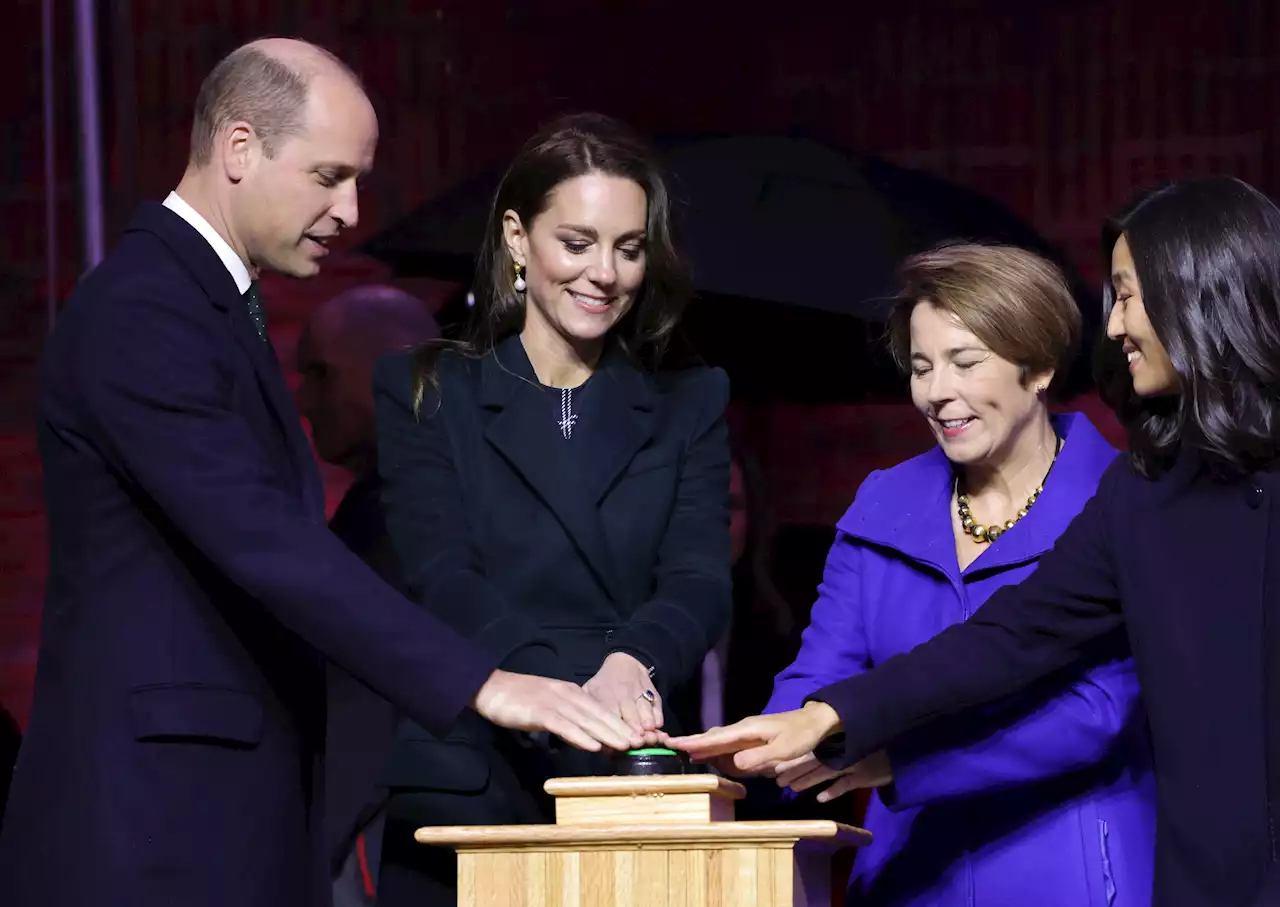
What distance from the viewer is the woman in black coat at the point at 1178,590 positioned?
200 cm

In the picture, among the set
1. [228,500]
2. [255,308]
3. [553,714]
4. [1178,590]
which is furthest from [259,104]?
[1178,590]

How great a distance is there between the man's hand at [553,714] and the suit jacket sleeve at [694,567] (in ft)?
1.17

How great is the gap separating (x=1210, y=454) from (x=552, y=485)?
Answer: 947mm

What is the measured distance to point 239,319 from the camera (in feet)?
7.19

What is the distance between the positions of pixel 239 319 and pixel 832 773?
933mm

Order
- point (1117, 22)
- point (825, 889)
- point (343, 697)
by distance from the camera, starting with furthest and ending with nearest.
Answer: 1. point (1117, 22)
2. point (343, 697)
3. point (825, 889)

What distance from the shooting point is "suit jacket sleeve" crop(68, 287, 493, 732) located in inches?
81.0

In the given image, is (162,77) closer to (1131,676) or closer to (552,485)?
(552,485)

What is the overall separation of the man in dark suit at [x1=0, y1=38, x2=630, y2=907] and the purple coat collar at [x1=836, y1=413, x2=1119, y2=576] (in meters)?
0.62

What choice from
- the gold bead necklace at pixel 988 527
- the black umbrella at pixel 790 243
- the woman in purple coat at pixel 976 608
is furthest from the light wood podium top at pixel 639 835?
the black umbrella at pixel 790 243

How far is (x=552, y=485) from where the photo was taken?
2.68m

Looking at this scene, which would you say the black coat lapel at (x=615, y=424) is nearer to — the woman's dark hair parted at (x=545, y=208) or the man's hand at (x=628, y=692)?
the woman's dark hair parted at (x=545, y=208)

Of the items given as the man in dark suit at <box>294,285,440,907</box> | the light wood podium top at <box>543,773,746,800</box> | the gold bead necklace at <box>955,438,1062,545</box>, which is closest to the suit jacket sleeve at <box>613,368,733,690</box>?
the gold bead necklace at <box>955,438,1062,545</box>

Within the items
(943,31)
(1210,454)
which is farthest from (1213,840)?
(943,31)
